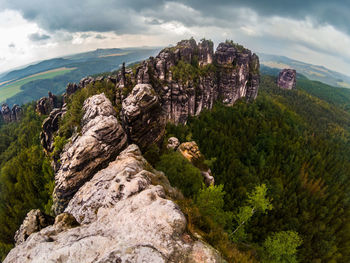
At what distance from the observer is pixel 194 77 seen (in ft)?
234

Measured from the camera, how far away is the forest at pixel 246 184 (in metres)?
21.8

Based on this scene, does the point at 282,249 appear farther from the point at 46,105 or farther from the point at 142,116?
the point at 46,105

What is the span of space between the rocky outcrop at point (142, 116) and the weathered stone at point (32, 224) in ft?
55.1

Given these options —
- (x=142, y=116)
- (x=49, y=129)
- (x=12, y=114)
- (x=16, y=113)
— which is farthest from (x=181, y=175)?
(x=12, y=114)

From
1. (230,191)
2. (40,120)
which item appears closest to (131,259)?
(230,191)

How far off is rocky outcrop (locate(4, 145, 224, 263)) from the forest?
1.59 metres

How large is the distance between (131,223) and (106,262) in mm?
2246

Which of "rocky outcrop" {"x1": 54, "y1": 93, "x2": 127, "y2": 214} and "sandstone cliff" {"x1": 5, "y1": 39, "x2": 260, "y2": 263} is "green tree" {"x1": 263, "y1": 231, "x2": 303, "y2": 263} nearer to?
"sandstone cliff" {"x1": 5, "y1": 39, "x2": 260, "y2": 263}

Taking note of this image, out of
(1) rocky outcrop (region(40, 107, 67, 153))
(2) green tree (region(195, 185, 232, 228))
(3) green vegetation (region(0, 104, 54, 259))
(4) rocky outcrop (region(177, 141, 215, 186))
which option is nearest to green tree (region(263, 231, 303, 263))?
(2) green tree (region(195, 185, 232, 228))

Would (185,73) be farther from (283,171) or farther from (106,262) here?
(106,262)

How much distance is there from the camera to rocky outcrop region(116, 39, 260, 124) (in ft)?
189

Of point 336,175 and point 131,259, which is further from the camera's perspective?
point 336,175

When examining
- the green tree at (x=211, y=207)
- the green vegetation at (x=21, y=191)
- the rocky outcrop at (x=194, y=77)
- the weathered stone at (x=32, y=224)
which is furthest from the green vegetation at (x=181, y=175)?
the rocky outcrop at (x=194, y=77)

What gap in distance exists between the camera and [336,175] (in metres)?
69.8
